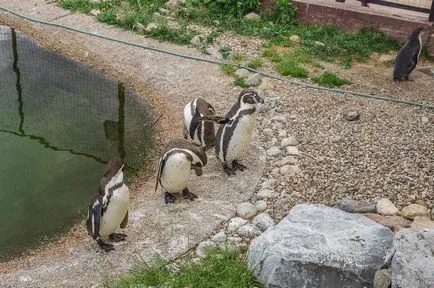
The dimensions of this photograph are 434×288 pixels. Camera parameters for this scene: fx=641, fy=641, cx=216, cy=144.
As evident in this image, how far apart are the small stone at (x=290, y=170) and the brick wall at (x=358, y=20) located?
11.8 feet

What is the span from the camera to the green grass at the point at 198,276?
4797 millimetres

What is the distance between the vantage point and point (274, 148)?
681 cm

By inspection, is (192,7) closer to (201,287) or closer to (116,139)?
(116,139)

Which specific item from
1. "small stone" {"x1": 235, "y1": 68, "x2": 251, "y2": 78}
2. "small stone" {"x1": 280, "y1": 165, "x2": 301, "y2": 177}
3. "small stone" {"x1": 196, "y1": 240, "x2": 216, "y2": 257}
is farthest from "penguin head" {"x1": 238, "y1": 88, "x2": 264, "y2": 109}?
"small stone" {"x1": 235, "y1": 68, "x2": 251, "y2": 78}

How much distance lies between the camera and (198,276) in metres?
4.87

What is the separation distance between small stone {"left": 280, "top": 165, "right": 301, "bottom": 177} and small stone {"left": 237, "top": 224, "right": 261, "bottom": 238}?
935mm

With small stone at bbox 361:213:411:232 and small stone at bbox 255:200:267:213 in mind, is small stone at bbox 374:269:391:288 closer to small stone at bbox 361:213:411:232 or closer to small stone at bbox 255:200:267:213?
small stone at bbox 361:213:411:232

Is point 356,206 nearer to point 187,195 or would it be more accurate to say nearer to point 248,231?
point 248,231

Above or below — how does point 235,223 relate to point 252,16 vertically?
below

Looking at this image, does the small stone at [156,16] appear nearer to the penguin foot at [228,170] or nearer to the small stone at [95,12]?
the small stone at [95,12]

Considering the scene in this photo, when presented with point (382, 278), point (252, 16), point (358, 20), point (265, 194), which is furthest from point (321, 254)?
point (252, 16)

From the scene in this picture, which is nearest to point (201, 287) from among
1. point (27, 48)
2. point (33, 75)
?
point (33, 75)

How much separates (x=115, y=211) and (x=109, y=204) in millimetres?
92

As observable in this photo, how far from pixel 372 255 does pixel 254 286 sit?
893 millimetres
